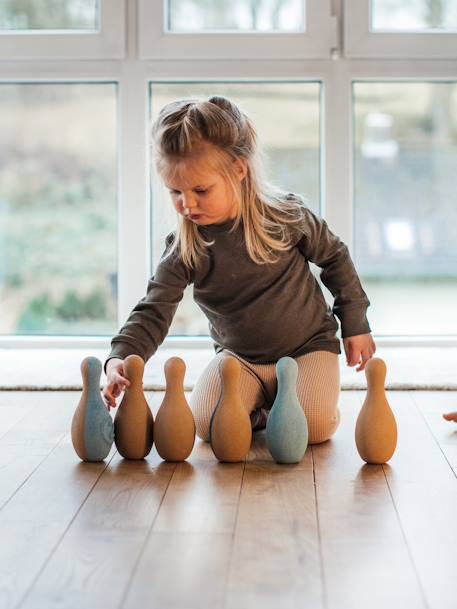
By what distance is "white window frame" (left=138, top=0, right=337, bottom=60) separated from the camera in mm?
2504

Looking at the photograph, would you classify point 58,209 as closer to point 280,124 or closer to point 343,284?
point 280,124

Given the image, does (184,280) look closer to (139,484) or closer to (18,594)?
(139,484)

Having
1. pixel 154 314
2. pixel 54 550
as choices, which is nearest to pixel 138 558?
pixel 54 550

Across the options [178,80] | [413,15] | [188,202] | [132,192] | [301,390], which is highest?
[413,15]

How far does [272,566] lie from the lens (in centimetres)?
107

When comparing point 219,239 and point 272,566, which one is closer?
point 272,566

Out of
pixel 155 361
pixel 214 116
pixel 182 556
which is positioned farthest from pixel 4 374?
pixel 182 556

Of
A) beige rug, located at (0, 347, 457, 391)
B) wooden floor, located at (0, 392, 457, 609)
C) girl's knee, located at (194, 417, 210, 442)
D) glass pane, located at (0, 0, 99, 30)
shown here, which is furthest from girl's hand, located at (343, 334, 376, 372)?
glass pane, located at (0, 0, 99, 30)

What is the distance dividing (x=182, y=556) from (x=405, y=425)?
755 millimetres

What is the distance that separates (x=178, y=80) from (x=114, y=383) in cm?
126

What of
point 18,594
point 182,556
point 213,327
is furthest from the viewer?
point 213,327

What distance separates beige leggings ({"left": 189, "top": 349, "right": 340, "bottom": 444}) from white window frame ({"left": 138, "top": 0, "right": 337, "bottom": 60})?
104cm

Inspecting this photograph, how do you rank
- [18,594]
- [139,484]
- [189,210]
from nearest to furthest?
[18,594] < [139,484] < [189,210]

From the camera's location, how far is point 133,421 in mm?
1510
